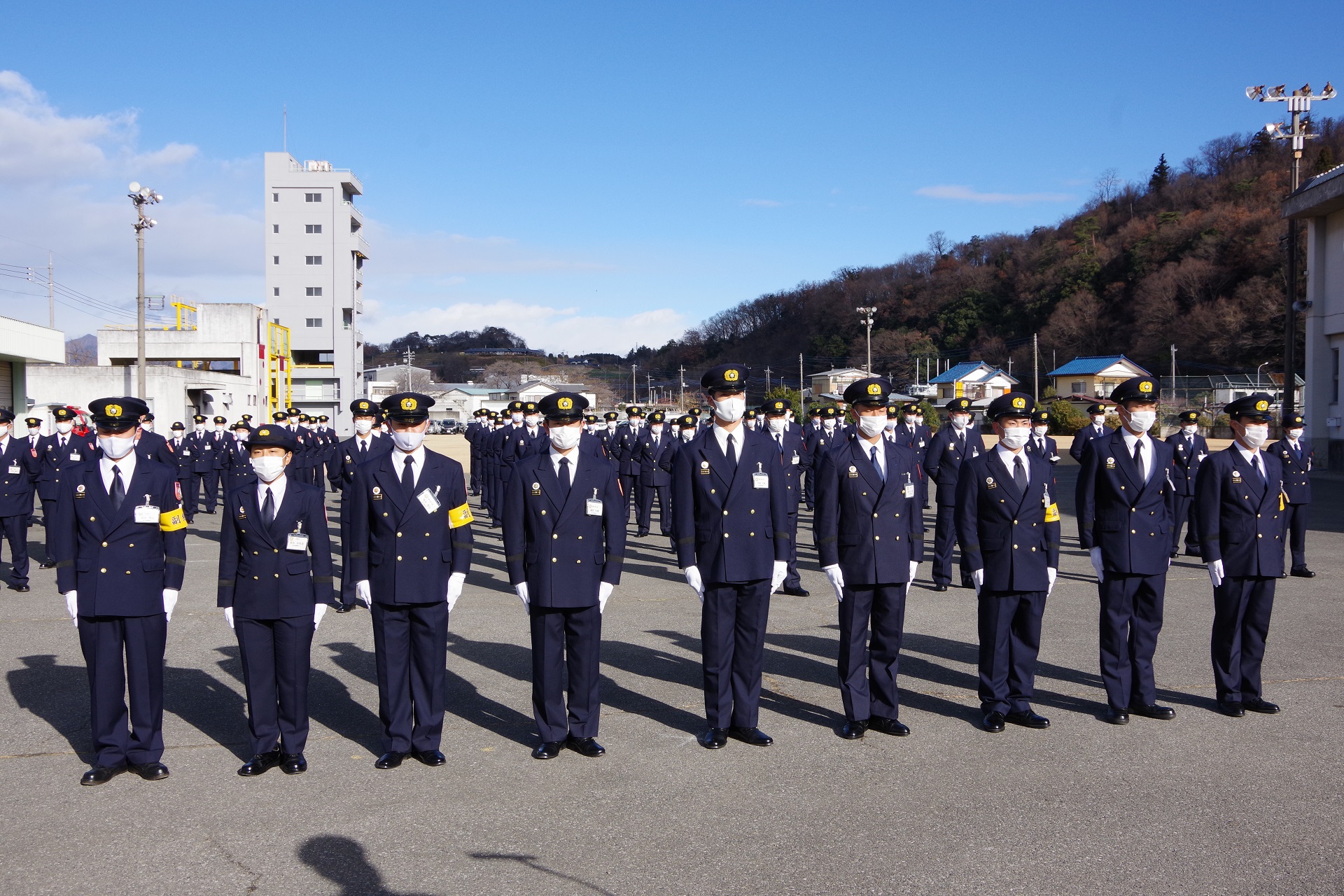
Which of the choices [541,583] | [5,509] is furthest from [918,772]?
[5,509]

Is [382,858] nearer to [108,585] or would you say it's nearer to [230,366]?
[108,585]

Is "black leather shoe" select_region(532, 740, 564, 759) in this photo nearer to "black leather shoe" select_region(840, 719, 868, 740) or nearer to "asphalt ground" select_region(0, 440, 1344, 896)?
"asphalt ground" select_region(0, 440, 1344, 896)

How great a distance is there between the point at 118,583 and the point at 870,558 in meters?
4.26

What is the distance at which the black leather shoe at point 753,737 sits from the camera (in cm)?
572

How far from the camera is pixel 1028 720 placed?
19.7 feet

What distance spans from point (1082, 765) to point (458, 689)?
4.05m

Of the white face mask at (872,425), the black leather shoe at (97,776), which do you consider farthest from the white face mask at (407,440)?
the white face mask at (872,425)

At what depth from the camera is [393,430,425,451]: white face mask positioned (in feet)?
18.2

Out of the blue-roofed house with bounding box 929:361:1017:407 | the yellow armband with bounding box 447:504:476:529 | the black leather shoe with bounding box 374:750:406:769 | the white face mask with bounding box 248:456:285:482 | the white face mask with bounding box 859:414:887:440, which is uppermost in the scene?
the blue-roofed house with bounding box 929:361:1017:407

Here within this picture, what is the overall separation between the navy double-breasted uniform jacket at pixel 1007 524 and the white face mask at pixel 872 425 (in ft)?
1.98

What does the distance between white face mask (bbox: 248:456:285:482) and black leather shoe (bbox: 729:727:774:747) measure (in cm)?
305

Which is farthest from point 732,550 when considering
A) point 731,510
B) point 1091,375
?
point 1091,375

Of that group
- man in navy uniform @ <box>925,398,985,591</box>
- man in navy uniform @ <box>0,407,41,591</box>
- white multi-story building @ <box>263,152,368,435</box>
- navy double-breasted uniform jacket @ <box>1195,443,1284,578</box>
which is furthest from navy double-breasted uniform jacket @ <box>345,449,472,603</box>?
white multi-story building @ <box>263,152,368,435</box>

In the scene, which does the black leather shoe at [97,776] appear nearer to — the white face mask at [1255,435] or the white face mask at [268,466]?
the white face mask at [268,466]
